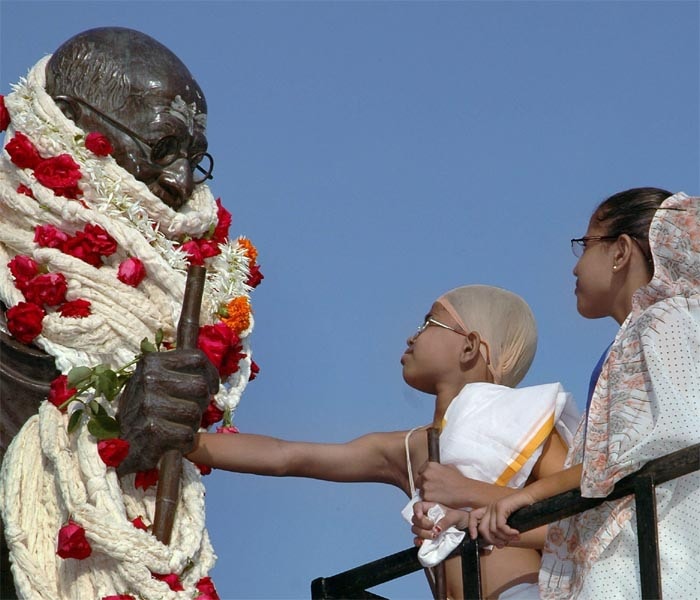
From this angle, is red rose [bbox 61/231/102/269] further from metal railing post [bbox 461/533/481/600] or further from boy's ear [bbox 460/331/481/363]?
metal railing post [bbox 461/533/481/600]

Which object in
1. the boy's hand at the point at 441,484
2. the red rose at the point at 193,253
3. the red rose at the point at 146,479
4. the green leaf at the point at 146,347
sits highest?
the red rose at the point at 193,253

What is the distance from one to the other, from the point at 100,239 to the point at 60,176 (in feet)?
1.28

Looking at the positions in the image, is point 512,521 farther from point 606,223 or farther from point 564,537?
point 606,223

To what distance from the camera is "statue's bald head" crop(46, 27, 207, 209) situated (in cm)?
862

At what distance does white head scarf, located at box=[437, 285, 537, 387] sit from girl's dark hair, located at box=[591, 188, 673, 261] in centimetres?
100

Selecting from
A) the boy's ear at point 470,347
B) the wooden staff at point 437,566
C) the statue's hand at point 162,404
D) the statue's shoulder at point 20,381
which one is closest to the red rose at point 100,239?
the statue's shoulder at point 20,381

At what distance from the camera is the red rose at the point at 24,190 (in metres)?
8.24

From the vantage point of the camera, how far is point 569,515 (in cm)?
629

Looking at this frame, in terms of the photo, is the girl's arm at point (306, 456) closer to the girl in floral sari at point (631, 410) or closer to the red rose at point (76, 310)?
the red rose at point (76, 310)

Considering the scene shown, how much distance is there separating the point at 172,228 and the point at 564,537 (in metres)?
2.79

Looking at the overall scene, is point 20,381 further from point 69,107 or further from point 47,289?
point 69,107

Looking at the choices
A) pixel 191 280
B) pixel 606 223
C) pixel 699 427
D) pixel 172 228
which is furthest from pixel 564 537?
pixel 172 228

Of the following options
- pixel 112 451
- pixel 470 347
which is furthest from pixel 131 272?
pixel 470 347

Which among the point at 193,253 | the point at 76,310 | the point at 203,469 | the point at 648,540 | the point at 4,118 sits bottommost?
the point at 648,540
